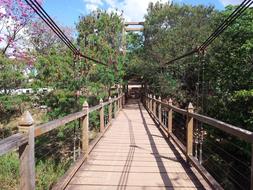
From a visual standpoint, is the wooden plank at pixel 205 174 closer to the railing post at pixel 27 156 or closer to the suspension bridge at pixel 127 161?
the suspension bridge at pixel 127 161

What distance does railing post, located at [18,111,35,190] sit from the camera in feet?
7.66

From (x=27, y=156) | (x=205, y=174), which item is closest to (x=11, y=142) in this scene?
(x=27, y=156)

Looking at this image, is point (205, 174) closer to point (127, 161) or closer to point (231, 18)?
point (127, 161)

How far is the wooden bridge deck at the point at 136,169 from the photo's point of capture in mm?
3828

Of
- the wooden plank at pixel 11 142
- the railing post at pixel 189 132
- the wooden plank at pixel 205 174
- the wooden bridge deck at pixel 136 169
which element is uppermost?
the wooden plank at pixel 11 142

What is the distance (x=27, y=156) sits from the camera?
2.38m

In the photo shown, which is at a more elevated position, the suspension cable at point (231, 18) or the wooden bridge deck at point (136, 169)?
the suspension cable at point (231, 18)

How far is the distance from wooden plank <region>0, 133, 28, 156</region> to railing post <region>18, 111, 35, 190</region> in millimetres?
64

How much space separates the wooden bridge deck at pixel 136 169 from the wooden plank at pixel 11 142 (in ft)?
5.09

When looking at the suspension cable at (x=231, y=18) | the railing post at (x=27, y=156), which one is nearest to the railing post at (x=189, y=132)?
the suspension cable at (x=231, y=18)

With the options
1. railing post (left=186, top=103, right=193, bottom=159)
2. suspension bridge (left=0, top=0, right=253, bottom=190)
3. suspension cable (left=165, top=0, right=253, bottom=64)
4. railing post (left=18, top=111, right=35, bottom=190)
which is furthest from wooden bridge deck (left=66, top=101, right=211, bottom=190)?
suspension cable (left=165, top=0, right=253, bottom=64)

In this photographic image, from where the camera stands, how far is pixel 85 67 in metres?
13.0

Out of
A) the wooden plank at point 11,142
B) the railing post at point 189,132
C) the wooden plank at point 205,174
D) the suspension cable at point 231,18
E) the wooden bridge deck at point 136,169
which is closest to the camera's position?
the wooden plank at point 11,142

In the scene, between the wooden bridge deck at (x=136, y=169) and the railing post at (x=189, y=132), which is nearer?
the wooden bridge deck at (x=136, y=169)
